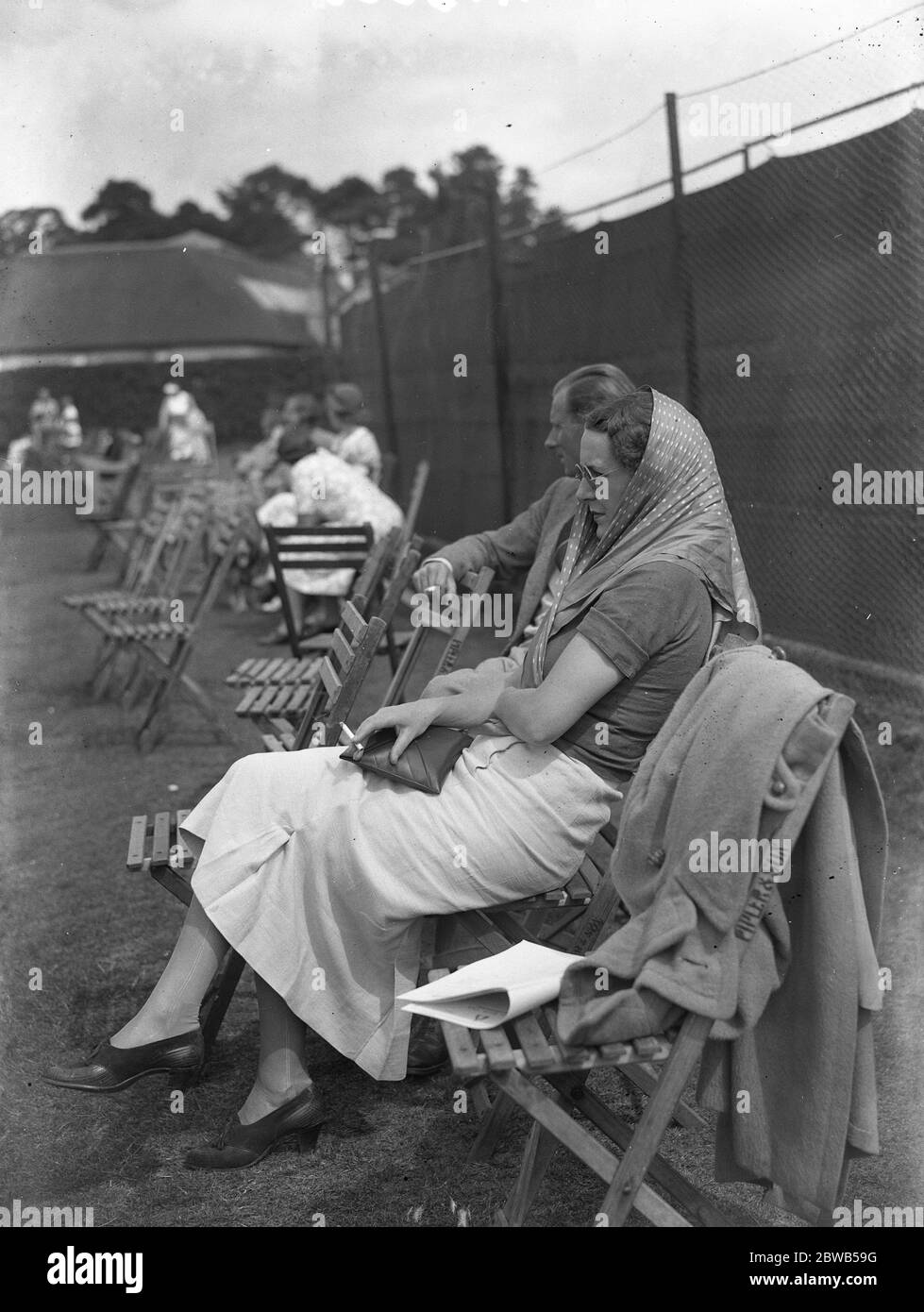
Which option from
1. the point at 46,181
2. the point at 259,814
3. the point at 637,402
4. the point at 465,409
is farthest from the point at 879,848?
the point at 465,409

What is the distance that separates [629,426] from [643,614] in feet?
1.43

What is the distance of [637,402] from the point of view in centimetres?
308

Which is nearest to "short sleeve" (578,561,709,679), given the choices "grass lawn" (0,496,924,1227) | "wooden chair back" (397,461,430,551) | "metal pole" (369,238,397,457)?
"grass lawn" (0,496,924,1227)

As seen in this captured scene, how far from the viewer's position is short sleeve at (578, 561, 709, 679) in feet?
9.58

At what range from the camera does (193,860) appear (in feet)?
10.9

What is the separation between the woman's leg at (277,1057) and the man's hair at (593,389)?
193 cm

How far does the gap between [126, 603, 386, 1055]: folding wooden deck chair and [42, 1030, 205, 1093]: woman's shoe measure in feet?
1.17

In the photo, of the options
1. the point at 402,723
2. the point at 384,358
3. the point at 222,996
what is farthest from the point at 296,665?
the point at 384,358

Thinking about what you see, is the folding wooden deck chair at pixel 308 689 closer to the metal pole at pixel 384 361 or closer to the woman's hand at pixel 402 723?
the woman's hand at pixel 402 723

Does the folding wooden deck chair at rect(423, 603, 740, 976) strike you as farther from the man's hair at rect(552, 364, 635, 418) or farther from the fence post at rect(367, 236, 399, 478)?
the fence post at rect(367, 236, 399, 478)

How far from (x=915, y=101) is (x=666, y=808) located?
295 cm

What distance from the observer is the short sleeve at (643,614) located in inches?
115

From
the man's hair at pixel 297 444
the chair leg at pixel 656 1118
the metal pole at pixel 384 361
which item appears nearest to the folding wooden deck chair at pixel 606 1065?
the chair leg at pixel 656 1118
